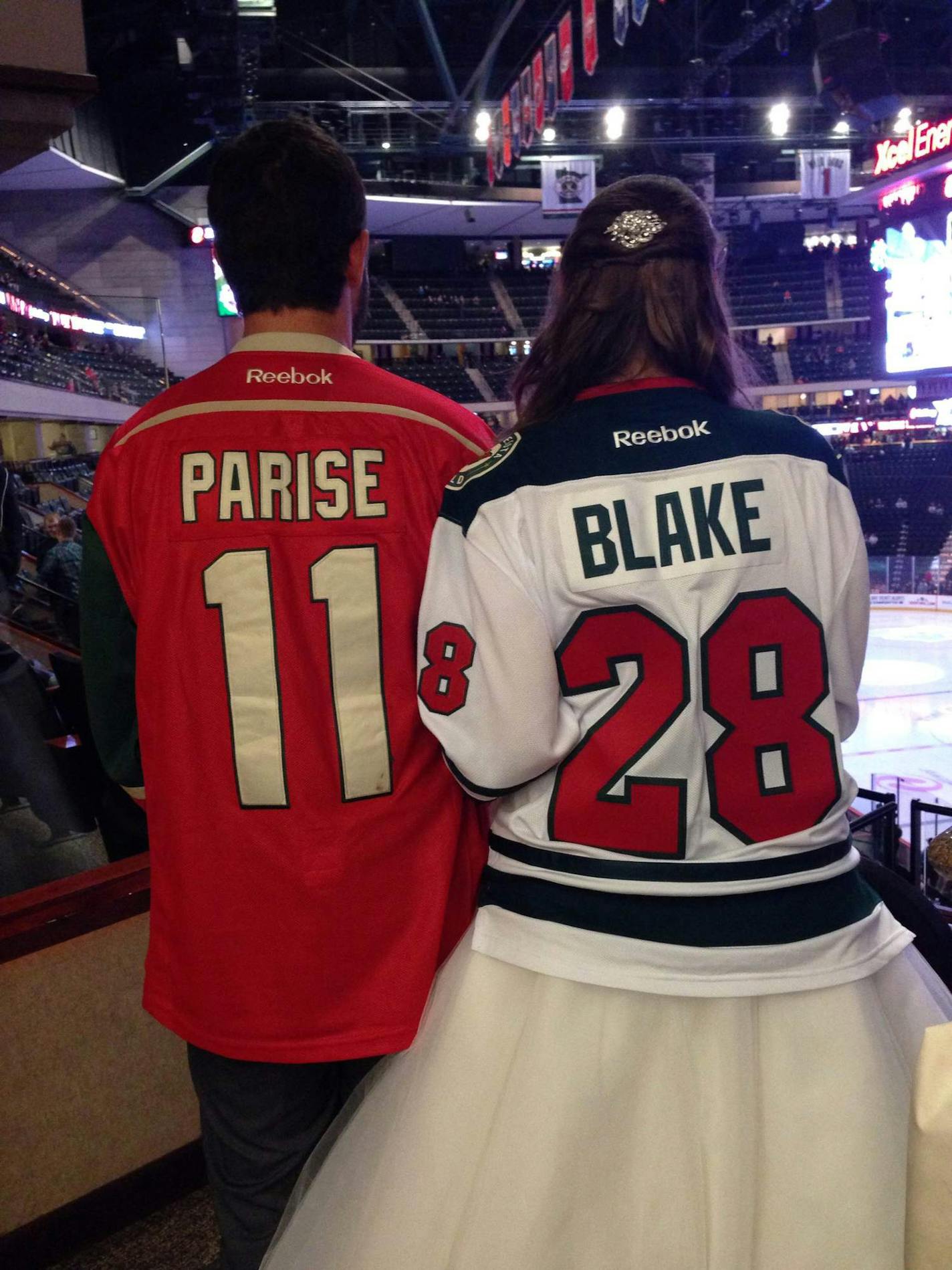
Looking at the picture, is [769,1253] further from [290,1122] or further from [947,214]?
[947,214]

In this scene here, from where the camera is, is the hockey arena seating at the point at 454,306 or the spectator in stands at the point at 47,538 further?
the hockey arena seating at the point at 454,306

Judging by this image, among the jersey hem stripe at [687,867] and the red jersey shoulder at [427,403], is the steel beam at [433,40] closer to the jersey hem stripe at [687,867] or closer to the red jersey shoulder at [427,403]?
the red jersey shoulder at [427,403]

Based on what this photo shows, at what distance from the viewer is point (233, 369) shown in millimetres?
1054

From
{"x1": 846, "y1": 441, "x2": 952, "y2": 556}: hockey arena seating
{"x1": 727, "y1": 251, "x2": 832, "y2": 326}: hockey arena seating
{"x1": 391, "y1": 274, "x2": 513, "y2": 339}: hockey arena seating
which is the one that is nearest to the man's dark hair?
{"x1": 846, "y1": 441, "x2": 952, "y2": 556}: hockey arena seating

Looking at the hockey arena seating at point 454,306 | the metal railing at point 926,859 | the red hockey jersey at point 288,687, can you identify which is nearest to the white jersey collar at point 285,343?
the red hockey jersey at point 288,687

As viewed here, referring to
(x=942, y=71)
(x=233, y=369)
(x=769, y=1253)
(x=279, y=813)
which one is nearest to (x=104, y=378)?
(x=233, y=369)

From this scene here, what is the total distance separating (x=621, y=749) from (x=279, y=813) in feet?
1.21

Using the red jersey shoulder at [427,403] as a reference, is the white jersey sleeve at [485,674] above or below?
below

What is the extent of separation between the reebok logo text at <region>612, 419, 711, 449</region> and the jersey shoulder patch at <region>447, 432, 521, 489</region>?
96 millimetres

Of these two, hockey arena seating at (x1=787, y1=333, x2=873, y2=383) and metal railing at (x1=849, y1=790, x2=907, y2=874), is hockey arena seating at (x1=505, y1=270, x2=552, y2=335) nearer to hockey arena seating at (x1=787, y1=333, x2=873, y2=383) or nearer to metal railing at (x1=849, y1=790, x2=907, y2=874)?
hockey arena seating at (x1=787, y1=333, x2=873, y2=383)

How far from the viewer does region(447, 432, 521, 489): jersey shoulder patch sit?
909 millimetres

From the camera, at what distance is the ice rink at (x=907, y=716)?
21.4 ft

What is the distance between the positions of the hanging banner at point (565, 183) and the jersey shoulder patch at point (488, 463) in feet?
38.6

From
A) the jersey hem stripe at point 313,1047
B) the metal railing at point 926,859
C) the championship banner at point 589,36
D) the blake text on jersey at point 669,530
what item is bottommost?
the metal railing at point 926,859
